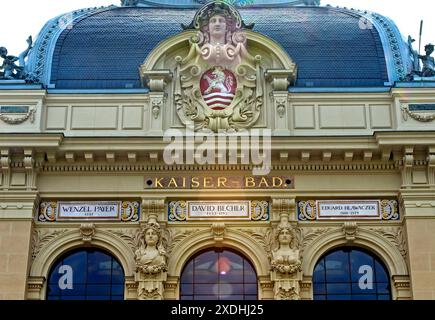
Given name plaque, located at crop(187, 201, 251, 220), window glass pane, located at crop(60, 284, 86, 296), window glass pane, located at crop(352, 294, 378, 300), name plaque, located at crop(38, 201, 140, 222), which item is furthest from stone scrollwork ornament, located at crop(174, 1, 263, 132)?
window glass pane, located at crop(352, 294, 378, 300)

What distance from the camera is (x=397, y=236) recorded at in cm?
2634

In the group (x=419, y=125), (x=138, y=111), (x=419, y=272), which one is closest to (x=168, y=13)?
(x=138, y=111)

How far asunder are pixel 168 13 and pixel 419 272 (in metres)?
11.9

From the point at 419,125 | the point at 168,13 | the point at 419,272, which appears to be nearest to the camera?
the point at 419,272

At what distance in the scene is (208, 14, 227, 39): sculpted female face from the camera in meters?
28.6

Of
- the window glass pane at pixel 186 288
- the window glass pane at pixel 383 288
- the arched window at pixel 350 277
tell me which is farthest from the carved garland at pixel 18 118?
the window glass pane at pixel 383 288

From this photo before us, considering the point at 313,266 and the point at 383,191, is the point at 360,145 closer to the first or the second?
the point at 383,191

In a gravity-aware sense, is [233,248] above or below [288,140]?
below

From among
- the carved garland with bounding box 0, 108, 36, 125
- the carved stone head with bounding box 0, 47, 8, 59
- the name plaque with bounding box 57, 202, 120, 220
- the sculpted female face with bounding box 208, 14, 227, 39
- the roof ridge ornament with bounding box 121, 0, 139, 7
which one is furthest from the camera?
the roof ridge ornament with bounding box 121, 0, 139, 7

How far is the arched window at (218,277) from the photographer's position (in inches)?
1022

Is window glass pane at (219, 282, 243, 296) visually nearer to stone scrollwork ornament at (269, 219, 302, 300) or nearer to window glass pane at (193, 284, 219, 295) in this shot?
window glass pane at (193, 284, 219, 295)

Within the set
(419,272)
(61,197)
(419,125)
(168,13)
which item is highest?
(168,13)

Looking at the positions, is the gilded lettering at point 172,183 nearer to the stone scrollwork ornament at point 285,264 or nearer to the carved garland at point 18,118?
the stone scrollwork ornament at point 285,264

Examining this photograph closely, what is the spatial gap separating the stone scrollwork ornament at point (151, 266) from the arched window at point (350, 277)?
3980 mm
